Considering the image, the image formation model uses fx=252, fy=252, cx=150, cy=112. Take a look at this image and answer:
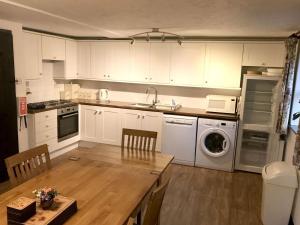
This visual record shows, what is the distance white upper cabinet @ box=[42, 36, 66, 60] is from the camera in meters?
4.29

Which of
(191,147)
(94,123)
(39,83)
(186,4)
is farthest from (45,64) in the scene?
(186,4)

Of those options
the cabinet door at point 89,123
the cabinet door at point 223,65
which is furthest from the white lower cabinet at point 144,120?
the cabinet door at point 223,65

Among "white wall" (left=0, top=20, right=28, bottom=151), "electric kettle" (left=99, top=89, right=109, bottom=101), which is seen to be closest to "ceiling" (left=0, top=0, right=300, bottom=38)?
"white wall" (left=0, top=20, right=28, bottom=151)

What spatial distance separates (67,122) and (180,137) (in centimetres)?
213

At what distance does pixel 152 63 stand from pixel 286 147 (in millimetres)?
2629

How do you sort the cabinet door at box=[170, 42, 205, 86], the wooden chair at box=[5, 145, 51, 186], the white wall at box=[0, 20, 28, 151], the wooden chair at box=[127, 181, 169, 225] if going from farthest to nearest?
1. the cabinet door at box=[170, 42, 205, 86]
2. the white wall at box=[0, 20, 28, 151]
3. the wooden chair at box=[5, 145, 51, 186]
4. the wooden chair at box=[127, 181, 169, 225]

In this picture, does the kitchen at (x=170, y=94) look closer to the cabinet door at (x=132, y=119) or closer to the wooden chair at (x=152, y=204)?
the cabinet door at (x=132, y=119)

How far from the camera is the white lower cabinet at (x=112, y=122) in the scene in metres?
4.56

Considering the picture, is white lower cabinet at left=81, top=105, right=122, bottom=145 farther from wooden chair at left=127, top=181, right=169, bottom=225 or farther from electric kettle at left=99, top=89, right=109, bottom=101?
wooden chair at left=127, top=181, right=169, bottom=225

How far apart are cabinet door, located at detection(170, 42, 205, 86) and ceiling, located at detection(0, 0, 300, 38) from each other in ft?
3.56

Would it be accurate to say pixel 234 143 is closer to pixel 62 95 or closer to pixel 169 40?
pixel 169 40

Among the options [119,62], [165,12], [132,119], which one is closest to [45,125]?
[132,119]

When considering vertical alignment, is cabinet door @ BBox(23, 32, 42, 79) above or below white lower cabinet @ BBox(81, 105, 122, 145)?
above

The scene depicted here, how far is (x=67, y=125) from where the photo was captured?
4758mm
